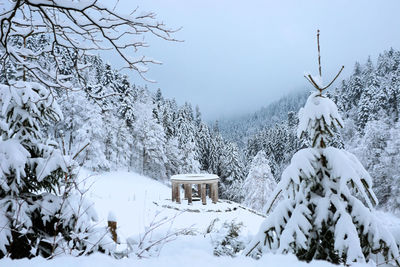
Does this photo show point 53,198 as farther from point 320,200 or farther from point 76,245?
point 320,200

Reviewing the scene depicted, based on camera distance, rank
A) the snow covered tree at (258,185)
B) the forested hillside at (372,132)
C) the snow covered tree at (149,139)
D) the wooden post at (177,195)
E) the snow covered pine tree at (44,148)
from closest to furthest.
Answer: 1. the snow covered pine tree at (44,148)
2. the wooden post at (177,195)
3. the forested hillside at (372,132)
4. the snow covered tree at (258,185)
5. the snow covered tree at (149,139)

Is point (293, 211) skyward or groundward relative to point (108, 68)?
groundward

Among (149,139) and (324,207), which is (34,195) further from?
(149,139)

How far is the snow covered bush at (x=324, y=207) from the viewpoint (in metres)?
2.46

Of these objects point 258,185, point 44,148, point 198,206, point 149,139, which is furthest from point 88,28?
point 149,139

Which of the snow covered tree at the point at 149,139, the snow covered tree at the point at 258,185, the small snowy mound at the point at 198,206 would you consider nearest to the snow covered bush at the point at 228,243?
the small snowy mound at the point at 198,206

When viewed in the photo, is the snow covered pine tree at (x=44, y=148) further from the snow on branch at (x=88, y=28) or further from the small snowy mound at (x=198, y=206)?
the small snowy mound at (x=198, y=206)

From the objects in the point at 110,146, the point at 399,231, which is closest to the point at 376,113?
the point at 110,146

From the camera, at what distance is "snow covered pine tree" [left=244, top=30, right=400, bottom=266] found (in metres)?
2.46

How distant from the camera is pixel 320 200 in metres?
2.64

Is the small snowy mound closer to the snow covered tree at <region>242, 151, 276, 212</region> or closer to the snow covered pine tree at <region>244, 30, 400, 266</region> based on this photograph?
the snow covered tree at <region>242, 151, 276, 212</region>

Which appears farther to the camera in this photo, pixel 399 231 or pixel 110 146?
pixel 110 146

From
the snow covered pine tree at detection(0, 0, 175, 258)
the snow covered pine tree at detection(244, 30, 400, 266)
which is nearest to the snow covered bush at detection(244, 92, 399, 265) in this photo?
the snow covered pine tree at detection(244, 30, 400, 266)

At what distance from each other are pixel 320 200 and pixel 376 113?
35920 millimetres
